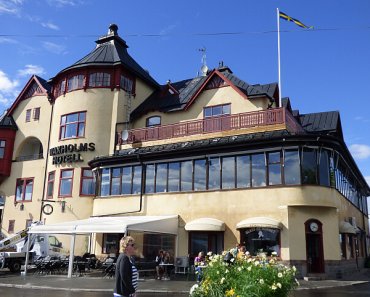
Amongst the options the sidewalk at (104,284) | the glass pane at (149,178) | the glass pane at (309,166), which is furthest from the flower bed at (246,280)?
the glass pane at (149,178)

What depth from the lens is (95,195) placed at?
86.5ft

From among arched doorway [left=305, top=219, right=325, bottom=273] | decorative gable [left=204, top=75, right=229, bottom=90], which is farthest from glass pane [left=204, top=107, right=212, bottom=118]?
arched doorway [left=305, top=219, right=325, bottom=273]

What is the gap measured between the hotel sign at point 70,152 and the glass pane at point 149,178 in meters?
5.89

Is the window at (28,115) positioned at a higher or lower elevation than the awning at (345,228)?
higher

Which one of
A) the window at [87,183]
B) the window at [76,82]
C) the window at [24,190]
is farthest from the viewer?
the window at [24,190]

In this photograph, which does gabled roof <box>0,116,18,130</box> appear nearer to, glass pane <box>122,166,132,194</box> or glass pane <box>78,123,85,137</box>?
glass pane <box>78,123,85,137</box>

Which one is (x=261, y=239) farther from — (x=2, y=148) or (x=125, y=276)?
(x=2, y=148)

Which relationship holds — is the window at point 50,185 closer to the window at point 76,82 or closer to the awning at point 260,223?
the window at point 76,82

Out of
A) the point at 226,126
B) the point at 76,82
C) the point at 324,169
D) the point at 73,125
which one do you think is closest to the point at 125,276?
the point at 324,169

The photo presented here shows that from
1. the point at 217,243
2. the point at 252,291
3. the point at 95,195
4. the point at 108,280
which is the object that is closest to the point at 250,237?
the point at 217,243

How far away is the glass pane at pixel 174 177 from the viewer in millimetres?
23219

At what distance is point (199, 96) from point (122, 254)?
22.1 m

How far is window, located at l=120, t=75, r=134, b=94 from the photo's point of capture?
99.0 ft

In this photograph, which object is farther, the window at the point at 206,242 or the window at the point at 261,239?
the window at the point at 206,242
